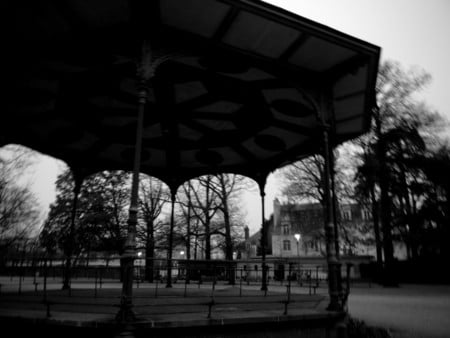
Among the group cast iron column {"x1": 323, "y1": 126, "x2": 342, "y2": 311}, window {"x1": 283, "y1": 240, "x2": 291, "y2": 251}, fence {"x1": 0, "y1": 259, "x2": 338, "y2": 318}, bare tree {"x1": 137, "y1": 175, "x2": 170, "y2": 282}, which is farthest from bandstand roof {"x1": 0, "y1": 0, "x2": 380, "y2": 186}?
window {"x1": 283, "y1": 240, "x2": 291, "y2": 251}

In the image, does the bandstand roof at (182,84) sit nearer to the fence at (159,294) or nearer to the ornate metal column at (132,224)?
the ornate metal column at (132,224)

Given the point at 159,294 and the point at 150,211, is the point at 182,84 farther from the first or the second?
the point at 150,211

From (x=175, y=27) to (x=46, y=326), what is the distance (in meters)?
5.59

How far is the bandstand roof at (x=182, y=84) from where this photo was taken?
19.4 feet

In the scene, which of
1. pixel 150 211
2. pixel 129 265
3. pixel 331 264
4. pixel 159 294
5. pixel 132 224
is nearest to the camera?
pixel 129 265

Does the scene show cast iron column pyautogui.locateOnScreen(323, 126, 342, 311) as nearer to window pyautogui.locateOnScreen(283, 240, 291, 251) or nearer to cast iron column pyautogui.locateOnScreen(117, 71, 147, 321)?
cast iron column pyautogui.locateOnScreen(117, 71, 147, 321)

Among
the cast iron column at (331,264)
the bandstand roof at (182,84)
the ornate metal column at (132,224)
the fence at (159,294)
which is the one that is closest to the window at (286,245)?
the fence at (159,294)

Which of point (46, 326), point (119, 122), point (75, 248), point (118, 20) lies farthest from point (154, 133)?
point (75, 248)

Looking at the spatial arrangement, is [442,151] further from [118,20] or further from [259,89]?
[118,20]

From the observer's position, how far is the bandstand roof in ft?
19.4

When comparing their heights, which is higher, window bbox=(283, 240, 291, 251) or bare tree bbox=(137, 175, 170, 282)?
bare tree bbox=(137, 175, 170, 282)

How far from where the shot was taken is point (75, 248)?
2617cm

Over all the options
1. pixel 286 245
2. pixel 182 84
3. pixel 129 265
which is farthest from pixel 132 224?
pixel 286 245

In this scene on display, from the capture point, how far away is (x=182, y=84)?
9352 millimetres
